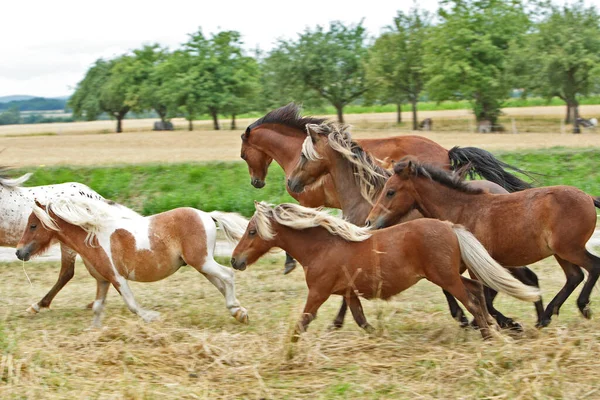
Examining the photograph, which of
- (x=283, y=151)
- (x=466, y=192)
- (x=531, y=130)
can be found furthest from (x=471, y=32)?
(x=466, y=192)

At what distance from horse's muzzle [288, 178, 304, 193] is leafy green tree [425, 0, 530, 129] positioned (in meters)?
32.1

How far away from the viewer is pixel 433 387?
198 inches

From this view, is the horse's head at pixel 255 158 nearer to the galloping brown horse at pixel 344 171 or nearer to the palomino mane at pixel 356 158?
the galloping brown horse at pixel 344 171

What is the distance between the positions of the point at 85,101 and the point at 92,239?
184 ft

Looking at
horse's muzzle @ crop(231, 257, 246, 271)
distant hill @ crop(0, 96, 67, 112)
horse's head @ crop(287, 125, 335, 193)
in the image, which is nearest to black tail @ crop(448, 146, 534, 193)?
horse's head @ crop(287, 125, 335, 193)

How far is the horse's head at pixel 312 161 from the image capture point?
8.22 m

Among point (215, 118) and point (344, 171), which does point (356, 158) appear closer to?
point (344, 171)

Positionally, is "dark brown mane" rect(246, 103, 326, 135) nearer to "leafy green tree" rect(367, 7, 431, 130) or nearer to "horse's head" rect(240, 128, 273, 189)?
"horse's head" rect(240, 128, 273, 189)

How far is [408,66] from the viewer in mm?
46750

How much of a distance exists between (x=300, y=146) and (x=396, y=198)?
303 centimetres

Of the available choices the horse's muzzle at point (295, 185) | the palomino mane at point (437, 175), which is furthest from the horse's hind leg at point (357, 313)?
the horse's muzzle at point (295, 185)

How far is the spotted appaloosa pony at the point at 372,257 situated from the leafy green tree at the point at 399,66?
39.1m

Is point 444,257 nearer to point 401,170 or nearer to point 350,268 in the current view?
point 350,268

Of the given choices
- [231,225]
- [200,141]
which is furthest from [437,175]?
[200,141]
